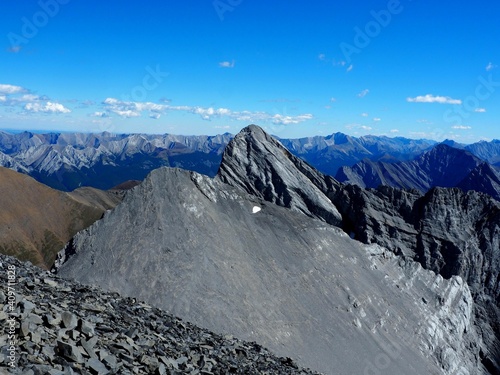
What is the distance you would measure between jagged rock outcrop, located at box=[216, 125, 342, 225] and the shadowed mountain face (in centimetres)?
21

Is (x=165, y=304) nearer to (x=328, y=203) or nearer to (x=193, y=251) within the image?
(x=193, y=251)

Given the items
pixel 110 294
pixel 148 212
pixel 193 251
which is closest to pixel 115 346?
pixel 110 294

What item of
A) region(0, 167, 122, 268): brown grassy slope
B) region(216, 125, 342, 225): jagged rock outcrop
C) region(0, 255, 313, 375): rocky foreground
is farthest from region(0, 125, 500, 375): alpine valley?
region(0, 167, 122, 268): brown grassy slope

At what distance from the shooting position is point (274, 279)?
59406mm

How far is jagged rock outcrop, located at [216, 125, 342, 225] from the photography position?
7662 centimetres

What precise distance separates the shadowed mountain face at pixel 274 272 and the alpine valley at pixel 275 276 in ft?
0.69

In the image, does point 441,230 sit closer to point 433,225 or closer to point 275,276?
point 433,225

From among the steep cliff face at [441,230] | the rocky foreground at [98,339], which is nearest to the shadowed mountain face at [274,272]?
the steep cliff face at [441,230]

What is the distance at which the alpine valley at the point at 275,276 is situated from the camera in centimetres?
2838

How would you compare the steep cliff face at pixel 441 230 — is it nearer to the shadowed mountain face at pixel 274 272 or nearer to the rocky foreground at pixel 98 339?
the shadowed mountain face at pixel 274 272

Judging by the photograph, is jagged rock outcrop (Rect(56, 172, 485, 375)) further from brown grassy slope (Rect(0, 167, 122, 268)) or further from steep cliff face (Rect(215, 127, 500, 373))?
brown grassy slope (Rect(0, 167, 122, 268))

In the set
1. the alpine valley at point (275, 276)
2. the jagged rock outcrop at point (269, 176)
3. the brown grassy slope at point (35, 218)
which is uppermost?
the jagged rock outcrop at point (269, 176)

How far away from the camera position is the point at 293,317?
180 feet

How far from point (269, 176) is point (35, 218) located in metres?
120
